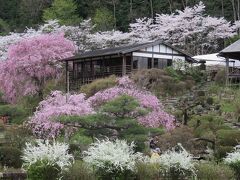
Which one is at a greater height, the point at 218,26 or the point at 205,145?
the point at 218,26

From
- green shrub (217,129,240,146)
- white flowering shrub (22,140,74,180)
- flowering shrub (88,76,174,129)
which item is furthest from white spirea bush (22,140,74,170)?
green shrub (217,129,240,146)

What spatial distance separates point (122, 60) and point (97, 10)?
70.5ft

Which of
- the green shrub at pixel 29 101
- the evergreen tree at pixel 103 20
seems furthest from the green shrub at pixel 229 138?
the evergreen tree at pixel 103 20

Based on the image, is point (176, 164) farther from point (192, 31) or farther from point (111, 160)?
point (192, 31)

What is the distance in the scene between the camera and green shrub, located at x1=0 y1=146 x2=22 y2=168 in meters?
15.7

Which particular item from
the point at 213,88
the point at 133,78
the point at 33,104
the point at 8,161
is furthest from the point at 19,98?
the point at 8,161

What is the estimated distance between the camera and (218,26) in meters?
46.1

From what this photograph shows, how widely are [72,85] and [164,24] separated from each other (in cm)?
1388

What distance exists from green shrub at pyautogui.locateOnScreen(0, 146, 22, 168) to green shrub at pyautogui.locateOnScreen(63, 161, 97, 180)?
Answer: 5064 mm

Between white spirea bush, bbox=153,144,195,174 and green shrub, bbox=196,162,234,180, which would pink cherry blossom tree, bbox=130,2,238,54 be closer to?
green shrub, bbox=196,162,234,180

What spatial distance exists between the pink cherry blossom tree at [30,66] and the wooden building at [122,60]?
57.5 inches

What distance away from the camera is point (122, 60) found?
35094 mm

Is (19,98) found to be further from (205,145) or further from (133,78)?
(205,145)

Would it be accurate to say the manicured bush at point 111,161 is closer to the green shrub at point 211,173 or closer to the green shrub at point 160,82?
the green shrub at point 211,173
